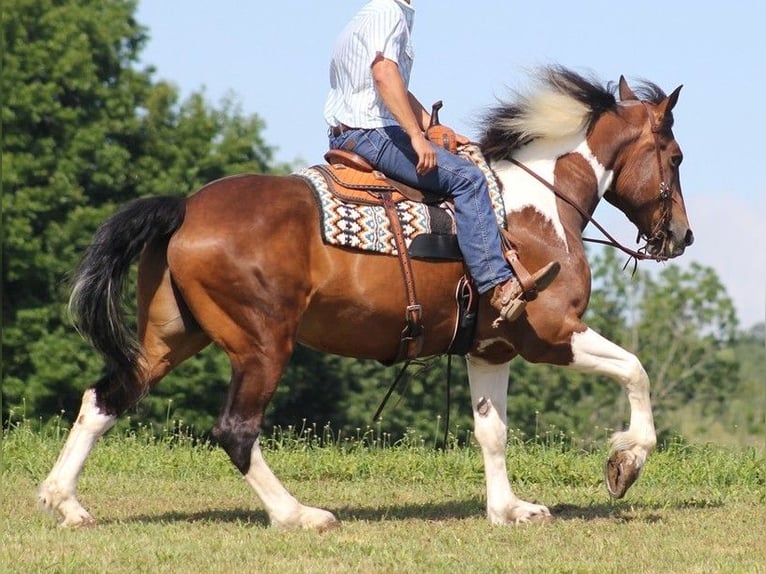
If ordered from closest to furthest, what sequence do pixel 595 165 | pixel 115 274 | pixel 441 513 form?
1. pixel 115 274
2. pixel 441 513
3. pixel 595 165

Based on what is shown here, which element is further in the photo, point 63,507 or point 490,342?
point 490,342

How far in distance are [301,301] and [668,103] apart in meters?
2.96

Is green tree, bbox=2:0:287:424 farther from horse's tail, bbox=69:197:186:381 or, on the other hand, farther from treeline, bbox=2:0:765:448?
horse's tail, bbox=69:197:186:381

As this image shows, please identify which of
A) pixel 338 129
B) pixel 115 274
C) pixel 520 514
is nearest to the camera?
pixel 115 274

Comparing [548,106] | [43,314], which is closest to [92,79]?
[43,314]

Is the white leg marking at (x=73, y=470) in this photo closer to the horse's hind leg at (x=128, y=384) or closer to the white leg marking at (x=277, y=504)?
the horse's hind leg at (x=128, y=384)

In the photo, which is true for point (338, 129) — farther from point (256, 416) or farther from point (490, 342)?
point (256, 416)

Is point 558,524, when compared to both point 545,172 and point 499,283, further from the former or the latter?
point 545,172

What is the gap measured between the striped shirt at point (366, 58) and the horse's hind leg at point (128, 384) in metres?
1.49

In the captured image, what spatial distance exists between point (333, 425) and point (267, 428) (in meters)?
4.42

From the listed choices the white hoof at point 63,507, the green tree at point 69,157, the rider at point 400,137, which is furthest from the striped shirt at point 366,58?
the green tree at point 69,157

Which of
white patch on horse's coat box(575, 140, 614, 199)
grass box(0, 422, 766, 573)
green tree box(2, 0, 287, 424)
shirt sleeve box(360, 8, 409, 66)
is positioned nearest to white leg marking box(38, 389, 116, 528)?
grass box(0, 422, 766, 573)

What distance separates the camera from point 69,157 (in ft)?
114

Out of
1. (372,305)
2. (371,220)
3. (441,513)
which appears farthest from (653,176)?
(441,513)
